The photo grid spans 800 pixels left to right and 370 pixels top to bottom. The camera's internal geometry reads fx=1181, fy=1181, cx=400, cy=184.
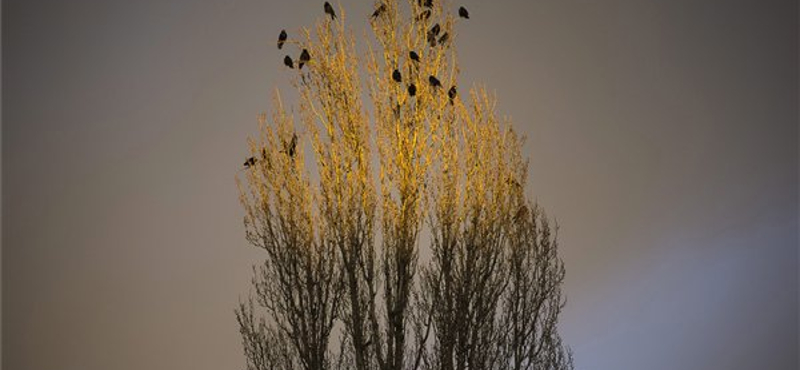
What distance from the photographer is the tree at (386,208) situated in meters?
5.91

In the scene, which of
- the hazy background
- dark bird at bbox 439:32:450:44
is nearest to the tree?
dark bird at bbox 439:32:450:44

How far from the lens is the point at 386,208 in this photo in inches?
235

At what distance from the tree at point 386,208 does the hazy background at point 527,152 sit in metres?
2.71

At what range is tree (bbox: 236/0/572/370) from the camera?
5.91 metres

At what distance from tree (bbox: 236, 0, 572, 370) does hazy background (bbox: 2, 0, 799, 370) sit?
2713 mm

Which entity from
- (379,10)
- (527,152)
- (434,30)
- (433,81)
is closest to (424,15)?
(434,30)

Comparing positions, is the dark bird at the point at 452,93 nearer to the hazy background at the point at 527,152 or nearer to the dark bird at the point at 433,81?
the dark bird at the point at 433,81

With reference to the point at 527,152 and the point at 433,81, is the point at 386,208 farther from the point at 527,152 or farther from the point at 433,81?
the point at 527,152

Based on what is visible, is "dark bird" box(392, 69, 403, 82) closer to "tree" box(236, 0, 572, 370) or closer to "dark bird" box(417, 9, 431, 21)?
"tree" box(236, 0, 572, 370)
